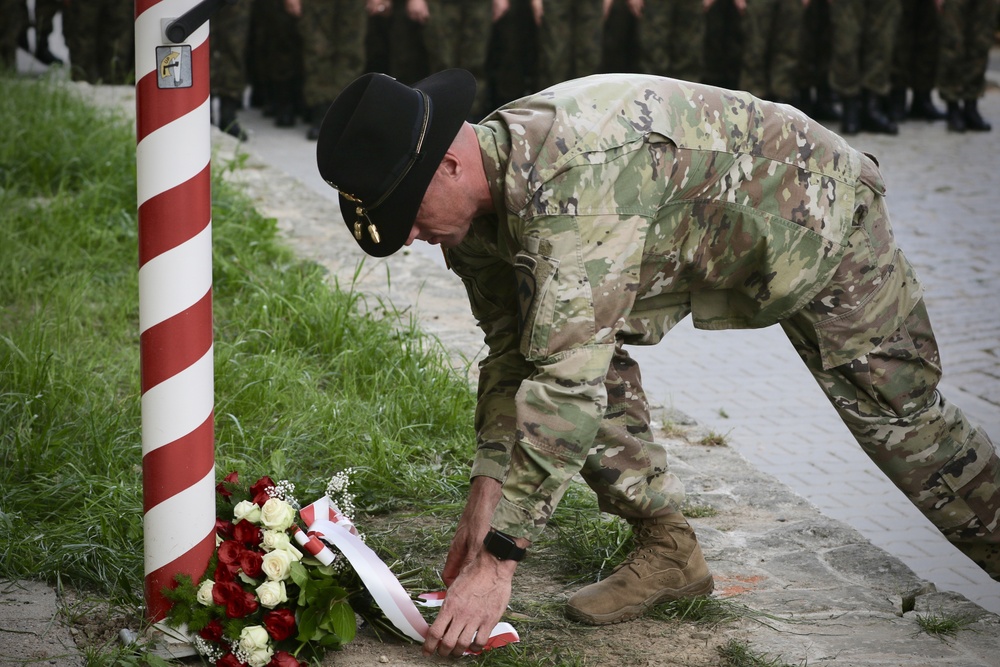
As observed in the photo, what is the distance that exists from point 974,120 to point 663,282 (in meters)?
10.0

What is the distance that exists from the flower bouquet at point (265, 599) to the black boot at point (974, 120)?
10.5m

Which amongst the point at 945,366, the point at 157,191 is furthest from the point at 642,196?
the point at 945,366

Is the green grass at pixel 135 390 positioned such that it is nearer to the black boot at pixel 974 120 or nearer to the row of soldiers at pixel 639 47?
the row of soldiers at pixel 639 47

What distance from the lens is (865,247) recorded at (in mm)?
2947

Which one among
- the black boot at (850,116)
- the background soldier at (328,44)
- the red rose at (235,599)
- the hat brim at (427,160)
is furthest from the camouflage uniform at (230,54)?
the red rose at (235,599)

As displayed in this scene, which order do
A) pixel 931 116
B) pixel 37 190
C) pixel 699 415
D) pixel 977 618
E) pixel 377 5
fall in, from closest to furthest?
pixel 977 618 → pixel 699 415 → pixel 37 190 → pixel 377 5 → pixel 931 116

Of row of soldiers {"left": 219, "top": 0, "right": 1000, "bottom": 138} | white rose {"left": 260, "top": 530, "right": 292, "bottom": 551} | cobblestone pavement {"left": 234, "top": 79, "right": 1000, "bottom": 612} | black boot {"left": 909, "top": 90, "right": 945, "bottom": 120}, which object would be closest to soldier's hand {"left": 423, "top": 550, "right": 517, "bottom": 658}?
white rose {"left": 260, "top": 530, "right": 292, "bottom": 551}

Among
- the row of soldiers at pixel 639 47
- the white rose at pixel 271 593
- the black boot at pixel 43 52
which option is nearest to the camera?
the white rose at pixel 271 593

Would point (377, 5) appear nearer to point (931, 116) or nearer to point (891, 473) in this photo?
point (931, 116)

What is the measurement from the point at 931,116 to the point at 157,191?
11.1 metres

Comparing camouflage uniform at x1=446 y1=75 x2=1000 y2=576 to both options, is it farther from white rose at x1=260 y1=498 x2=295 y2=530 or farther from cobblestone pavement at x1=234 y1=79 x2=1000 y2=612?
cobblestone pavement at x1=234 y1=79 x2=1000 y2=612

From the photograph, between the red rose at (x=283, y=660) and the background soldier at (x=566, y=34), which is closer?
the red rose at (x=283, y=660)

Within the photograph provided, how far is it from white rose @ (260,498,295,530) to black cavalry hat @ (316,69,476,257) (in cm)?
69

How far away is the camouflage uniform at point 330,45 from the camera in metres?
10.6
